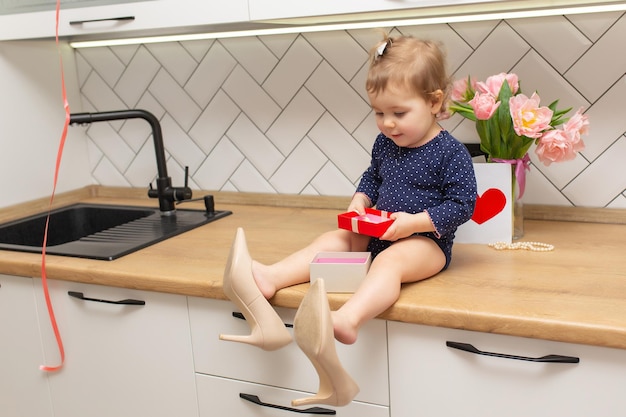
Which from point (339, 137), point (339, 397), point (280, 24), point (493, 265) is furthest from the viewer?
point (339, 137)

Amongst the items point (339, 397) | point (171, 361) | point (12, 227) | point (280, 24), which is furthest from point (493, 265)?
point (12, 227)

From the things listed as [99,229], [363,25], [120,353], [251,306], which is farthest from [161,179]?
[251,306]

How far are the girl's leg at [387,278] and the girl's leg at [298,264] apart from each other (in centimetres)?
12

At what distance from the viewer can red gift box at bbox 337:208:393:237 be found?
4.21ft

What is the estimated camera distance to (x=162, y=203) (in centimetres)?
198

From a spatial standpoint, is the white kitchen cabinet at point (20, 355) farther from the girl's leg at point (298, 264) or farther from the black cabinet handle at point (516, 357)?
the black cabinet handle at point (516, 357)

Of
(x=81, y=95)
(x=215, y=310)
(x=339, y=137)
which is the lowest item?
(x=215, y=310)

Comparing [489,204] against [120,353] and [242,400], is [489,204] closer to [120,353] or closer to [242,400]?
[242,400]

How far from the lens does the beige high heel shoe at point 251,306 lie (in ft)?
4.03

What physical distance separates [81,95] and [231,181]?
63 centimetres

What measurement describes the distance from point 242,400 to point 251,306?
0.29m

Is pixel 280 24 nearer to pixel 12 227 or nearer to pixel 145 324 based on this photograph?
pixel 145 324

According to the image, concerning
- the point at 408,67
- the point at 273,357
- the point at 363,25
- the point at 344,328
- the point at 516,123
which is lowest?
the point at 273,357

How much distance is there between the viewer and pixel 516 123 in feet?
4.68
